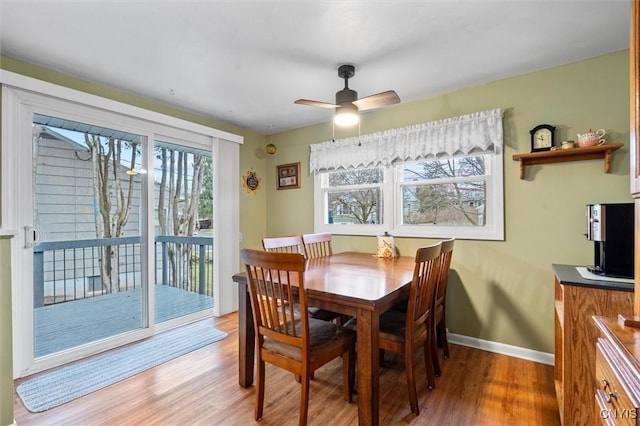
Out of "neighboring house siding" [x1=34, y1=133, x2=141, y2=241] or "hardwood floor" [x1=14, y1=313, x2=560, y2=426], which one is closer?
"hardwood floor" [x1=14, y1=313, x2=560, y2=426]

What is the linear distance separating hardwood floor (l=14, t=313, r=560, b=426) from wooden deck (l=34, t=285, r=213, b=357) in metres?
0.42

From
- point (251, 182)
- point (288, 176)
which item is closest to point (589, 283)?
point (288, 176)

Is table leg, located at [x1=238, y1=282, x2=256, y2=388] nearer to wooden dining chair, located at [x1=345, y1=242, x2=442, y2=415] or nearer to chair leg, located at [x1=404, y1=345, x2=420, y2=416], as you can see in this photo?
wooden dining chair, located at [x1=345, y1=242, x2=442, y2=415]

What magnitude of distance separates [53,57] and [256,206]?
2485 millimetres

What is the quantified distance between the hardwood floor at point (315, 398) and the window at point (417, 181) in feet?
3.73

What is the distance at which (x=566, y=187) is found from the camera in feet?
7.71

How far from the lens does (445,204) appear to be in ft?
9.78

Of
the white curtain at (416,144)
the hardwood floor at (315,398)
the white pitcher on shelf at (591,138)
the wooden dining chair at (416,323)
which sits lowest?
the hardwood floor at (315,398)

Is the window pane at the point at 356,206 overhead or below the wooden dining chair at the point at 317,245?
overhead

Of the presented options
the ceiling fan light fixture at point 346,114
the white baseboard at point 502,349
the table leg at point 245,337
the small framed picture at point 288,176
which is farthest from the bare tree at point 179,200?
the white baseboard at point 502,349

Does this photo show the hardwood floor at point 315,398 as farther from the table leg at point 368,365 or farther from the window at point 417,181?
the window at point 417,181

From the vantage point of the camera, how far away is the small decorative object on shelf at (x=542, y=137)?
7.72 ft

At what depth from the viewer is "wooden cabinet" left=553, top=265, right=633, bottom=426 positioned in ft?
4.85

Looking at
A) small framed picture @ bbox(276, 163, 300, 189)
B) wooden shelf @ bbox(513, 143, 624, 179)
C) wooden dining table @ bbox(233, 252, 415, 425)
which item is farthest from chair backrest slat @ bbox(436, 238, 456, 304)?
small framed picture @ bbox(276, 163, 300, 189)
